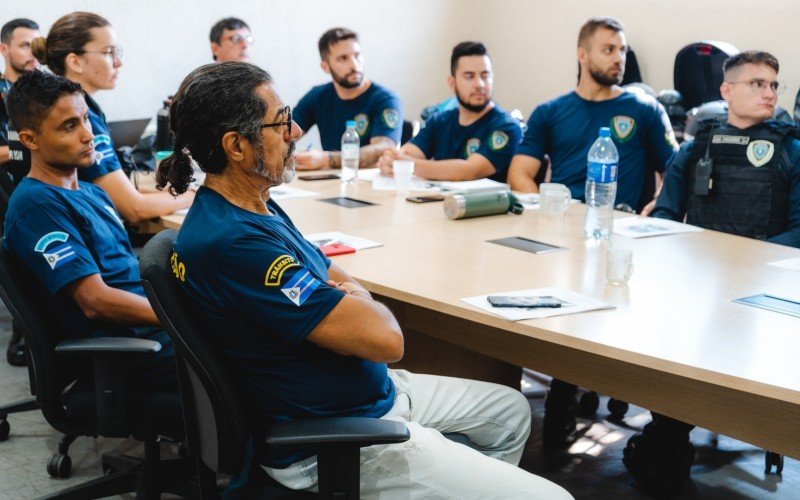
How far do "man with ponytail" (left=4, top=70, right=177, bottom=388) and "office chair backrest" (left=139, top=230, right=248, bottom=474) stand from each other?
53 cm

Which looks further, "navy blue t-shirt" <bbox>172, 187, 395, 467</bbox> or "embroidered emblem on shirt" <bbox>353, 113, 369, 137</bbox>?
"embroidered emblem on shirt" <bbox>353, 113, 369, 137</bbox>

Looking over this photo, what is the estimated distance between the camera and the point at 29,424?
3.01 m

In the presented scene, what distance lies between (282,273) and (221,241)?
12 cm

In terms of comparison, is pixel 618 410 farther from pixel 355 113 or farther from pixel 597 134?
pixel 355 113

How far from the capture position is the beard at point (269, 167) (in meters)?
1.63

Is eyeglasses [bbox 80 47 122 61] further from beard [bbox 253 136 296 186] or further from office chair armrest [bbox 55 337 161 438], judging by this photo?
beard [bbox 253 136 296 186]

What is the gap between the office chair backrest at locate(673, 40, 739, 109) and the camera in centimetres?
521

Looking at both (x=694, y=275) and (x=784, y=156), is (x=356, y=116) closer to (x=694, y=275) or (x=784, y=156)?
(x=784, y=156)

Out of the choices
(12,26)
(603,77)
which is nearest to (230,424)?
(603,77)

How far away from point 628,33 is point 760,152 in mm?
3060

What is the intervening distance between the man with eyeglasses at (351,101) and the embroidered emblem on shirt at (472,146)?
1.44 feet

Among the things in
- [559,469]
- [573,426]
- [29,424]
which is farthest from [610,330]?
[29,424]

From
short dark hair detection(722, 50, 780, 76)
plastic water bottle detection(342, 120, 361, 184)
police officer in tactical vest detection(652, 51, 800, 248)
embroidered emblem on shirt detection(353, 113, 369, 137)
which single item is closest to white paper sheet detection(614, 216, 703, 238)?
police officer in tactical vest detection(652, 51, 800, 248)

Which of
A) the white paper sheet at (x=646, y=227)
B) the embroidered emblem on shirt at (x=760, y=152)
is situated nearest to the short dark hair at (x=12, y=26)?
the white paper sheet at (x=646, y=227)
